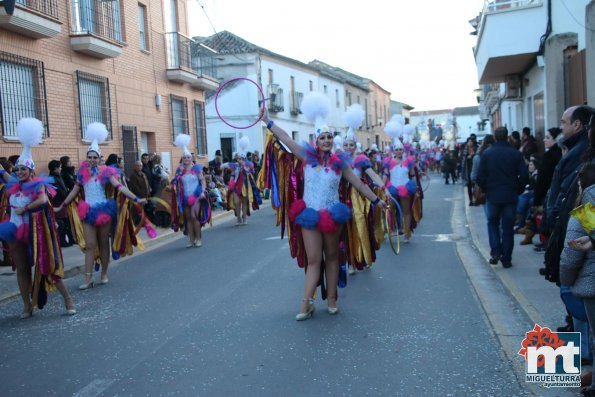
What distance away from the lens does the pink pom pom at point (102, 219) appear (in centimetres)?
806

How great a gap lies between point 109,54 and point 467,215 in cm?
977

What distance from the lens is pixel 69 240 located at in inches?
490

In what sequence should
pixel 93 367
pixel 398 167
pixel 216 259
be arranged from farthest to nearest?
pixel 398 167 → pixel 216 259 → pixel 93 367

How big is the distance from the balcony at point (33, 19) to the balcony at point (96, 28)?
94 centimetres

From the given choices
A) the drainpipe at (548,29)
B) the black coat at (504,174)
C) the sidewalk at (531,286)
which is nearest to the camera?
the sidewalk at (531,286)

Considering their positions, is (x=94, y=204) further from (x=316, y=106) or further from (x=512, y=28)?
(x=512, y=28)

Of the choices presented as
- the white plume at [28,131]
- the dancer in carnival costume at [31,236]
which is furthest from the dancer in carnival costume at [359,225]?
the white plume at [28,131]

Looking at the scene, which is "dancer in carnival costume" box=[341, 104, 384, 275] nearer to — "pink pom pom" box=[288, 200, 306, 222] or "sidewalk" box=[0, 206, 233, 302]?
"pink pom pom" box=[288, 200, 306, 222]

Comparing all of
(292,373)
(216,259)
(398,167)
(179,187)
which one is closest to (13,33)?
(179,187)

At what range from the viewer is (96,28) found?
51.6ft

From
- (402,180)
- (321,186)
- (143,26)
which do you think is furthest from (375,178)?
(143,26)

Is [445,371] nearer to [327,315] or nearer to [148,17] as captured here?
[327,315]

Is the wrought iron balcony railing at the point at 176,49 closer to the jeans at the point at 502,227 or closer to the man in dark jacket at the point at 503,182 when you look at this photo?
the man in dark jacket at the point at 503,182

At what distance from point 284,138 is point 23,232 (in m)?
2.99
